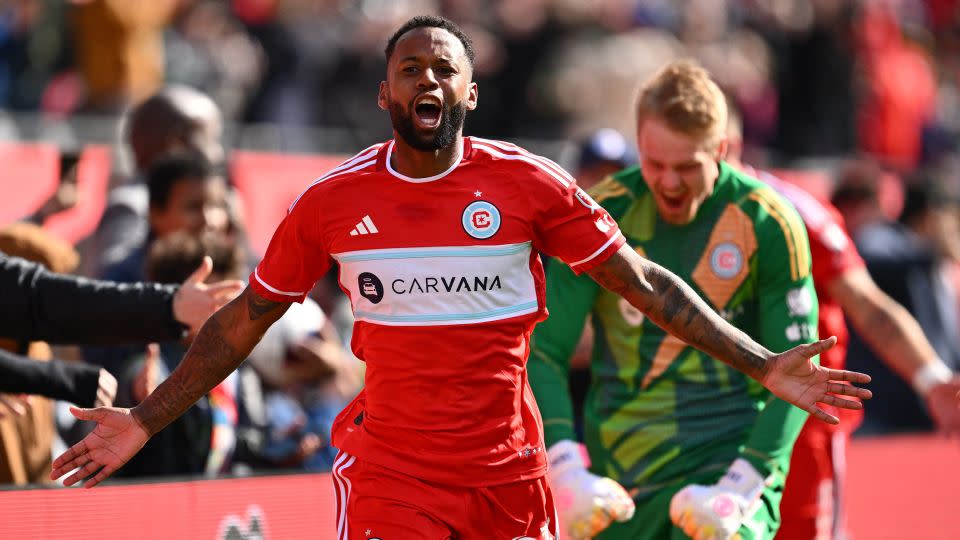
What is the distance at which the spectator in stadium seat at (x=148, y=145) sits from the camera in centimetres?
832

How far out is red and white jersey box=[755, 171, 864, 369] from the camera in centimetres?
628

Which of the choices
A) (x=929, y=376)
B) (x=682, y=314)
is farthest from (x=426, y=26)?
(x=929, y=376)

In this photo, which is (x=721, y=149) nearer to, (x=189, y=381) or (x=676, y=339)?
(x=676, y=339)

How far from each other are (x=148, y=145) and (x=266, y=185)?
3.27 m

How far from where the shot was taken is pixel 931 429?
11211mm

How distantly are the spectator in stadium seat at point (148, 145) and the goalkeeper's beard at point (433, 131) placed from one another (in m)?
3.63

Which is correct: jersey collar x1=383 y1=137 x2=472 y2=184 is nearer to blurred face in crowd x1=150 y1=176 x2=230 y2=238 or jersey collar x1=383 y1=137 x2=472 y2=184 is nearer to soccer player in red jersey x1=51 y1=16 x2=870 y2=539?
soccer player in red jersey x1=51 y1=16 x2=870 y2=539

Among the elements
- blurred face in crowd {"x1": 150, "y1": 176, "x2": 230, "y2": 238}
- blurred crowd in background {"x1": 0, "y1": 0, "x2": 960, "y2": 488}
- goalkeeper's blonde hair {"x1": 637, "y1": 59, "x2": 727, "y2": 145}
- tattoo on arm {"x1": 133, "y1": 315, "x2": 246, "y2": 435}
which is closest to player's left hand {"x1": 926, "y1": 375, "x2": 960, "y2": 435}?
goalkeeper's blonde hair {"x1": 637, "y1": 59, "x2": 727, "y2": 145}

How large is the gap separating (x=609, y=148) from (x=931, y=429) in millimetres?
4140

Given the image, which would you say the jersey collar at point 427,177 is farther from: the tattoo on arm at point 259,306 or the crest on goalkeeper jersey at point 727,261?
the crest on goalkeeper jersey at point 727,261

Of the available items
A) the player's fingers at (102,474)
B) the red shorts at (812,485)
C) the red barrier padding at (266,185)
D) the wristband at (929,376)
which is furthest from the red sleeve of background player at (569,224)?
the red barrier padding at (266,185)

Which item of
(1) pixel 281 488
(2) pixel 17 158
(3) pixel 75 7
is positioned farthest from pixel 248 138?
(1) pixel 281 488

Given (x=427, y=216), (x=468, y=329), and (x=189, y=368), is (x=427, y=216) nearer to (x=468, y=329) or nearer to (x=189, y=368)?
(x=468, y=329)

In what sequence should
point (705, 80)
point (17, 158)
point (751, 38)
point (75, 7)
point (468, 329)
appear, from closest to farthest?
point (468, 329), point (705, 80), point (17, 158), point (75, 7), point (751, 38)
